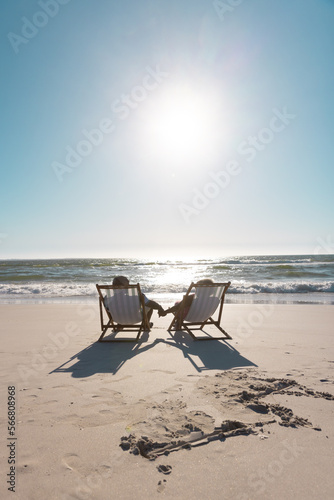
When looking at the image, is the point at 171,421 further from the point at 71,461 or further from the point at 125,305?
the point at 125,305

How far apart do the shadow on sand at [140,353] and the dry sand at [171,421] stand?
3 centimetres

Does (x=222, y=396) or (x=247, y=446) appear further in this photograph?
(x=222, y=396)

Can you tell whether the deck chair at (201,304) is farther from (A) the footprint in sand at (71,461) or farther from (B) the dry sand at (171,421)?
(A) the footprint in sand at (71,461)

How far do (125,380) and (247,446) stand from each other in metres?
1.69

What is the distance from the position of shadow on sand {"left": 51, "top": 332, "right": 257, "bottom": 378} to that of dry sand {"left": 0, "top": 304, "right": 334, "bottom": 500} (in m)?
0.03

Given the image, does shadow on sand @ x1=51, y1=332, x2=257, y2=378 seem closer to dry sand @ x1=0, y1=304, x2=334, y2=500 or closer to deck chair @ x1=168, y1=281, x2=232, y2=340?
dry sand @ x1=0, y1=304, x2=334, y2=500

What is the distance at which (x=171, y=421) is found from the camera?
2.56 m

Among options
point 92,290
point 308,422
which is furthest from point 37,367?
point 92,290

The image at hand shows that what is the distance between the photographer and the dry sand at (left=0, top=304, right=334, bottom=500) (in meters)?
1.92

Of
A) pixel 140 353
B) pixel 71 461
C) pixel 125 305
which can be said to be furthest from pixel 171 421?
pixel 125 305

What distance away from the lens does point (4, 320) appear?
7.78 metres

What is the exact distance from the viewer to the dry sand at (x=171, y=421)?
1.92m

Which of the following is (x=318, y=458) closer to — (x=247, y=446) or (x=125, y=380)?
(x=247, y=446)

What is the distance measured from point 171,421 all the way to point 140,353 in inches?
87.3
